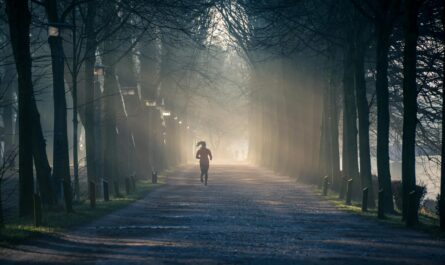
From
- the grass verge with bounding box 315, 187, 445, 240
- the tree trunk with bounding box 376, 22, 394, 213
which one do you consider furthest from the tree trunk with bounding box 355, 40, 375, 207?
the tree trunk with bounding box 376, 22, 394, 213

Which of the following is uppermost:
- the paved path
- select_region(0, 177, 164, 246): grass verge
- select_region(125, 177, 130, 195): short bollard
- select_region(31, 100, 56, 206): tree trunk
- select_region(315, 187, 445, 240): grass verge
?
select_region(31, 100, 56, 206): tree trunk

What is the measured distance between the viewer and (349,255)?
39.1 feet

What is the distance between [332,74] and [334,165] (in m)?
3.92

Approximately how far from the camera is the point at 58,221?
55.2 ft

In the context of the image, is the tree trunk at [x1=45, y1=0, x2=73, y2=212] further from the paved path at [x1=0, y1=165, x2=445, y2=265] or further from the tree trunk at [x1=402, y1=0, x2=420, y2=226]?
the tree trunk at [x1=402, y1=0, x2=420, y2=226]

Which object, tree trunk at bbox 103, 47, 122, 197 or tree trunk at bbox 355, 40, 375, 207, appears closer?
tree trunk at bbox 355, 40, 375, 207

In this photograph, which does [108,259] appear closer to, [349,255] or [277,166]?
[349,255]

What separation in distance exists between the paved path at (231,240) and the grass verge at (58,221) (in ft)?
1.14

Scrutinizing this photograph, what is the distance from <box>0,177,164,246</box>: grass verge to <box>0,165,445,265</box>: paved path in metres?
0.35

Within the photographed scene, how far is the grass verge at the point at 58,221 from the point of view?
45.1ft

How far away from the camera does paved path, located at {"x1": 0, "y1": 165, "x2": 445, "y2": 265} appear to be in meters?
11.4

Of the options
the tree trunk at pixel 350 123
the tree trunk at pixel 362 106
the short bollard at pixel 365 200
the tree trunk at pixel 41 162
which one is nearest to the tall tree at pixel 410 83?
the short bollard at pixel 365 200

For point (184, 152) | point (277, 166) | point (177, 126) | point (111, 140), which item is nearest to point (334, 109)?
point (111, 140)

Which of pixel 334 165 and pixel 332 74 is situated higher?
pixel 332 74
